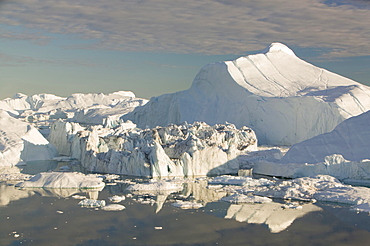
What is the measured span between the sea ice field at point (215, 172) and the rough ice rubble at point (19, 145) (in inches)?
2.0

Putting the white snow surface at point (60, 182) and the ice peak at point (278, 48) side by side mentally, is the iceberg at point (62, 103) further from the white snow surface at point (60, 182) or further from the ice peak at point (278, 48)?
the white snow surface at point (60, 182)

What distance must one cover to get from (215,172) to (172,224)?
22.8ft

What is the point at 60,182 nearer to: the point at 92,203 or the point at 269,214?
the point at 92,203

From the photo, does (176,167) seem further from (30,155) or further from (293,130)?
(293,130)

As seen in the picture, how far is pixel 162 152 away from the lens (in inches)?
611

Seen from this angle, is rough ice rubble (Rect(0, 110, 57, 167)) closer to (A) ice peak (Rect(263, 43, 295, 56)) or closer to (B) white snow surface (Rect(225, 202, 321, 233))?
(B) white snow surface (Rect(225, 202, 321, 233))

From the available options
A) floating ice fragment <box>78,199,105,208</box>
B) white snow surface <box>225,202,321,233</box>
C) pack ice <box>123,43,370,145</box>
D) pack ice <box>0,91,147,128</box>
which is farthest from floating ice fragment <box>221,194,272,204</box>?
pack ice <box>0,91,147,128</box>

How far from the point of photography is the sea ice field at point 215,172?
924 centimetres

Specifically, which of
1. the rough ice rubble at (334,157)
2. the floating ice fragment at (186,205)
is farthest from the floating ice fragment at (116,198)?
the rough ice rubble at (334,157)

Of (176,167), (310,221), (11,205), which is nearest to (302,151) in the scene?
(176,167)

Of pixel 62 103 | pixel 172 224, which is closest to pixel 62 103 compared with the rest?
pixel 62 103

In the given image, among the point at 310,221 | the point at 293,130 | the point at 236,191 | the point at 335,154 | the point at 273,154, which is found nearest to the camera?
the point at 310,221

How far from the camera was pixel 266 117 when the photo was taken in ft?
86.9

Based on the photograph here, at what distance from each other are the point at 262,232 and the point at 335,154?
276 inches
